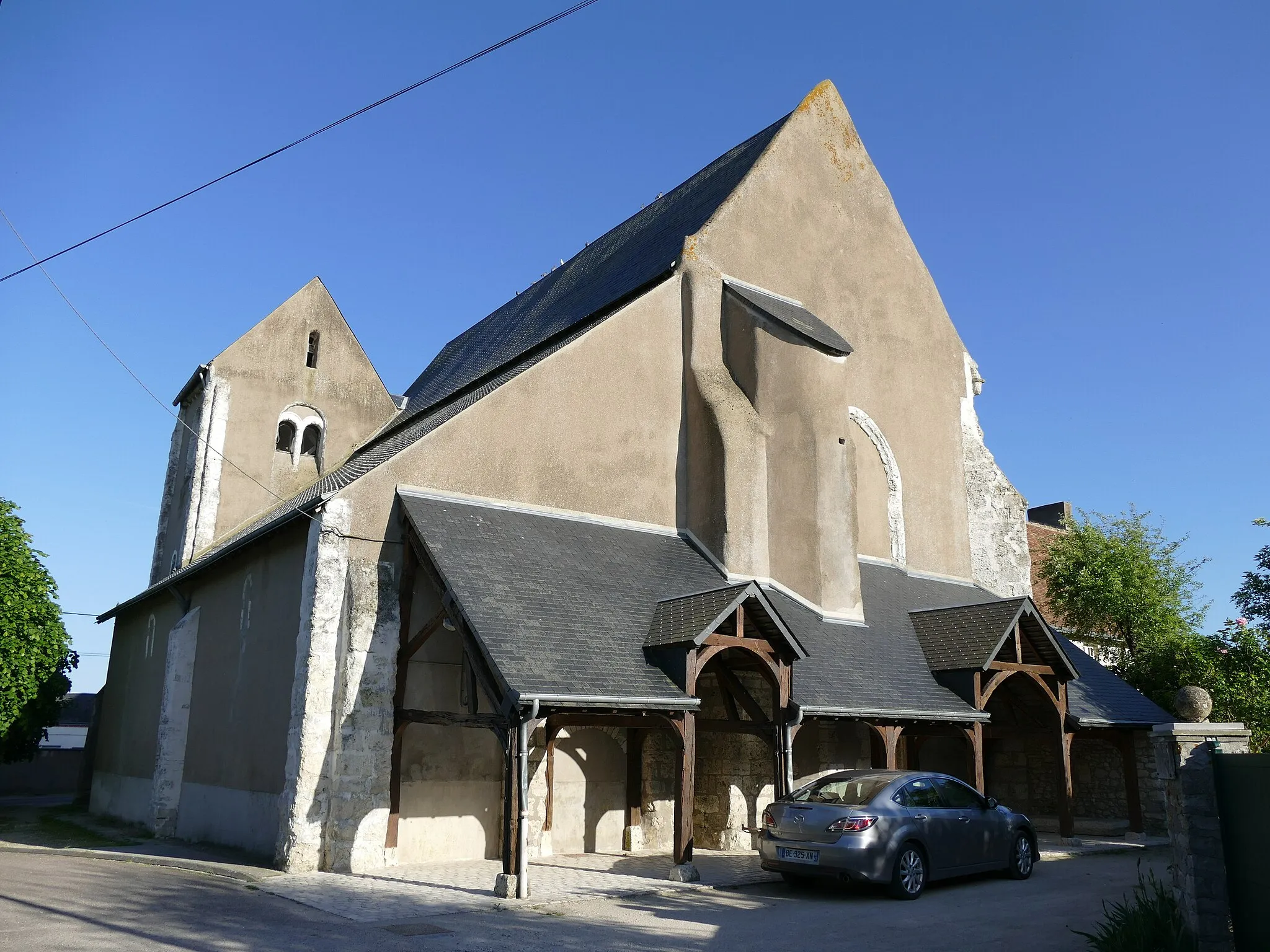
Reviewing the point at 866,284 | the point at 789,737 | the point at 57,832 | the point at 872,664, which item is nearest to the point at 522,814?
the point at 789,737

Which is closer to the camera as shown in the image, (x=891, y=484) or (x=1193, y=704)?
(x=1193, y=704)

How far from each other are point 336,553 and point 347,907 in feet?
14.8

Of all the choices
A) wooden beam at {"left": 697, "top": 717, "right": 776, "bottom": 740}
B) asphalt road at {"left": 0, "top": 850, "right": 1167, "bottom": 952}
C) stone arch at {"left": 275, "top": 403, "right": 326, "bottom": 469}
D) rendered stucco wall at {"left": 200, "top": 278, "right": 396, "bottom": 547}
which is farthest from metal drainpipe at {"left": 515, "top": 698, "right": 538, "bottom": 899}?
stone arch at {"left": 275, "top": 403, "right": 326, "bottom": 469}

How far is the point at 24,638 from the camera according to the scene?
20266mm

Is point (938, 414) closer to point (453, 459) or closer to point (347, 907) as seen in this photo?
point (453, 459)

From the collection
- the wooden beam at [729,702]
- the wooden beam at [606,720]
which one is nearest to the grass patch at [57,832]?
the wooden beam at [606,720]

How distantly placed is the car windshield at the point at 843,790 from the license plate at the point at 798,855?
1.81ft

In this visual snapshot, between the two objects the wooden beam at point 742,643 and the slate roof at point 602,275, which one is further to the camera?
the slate roof at point 602,275

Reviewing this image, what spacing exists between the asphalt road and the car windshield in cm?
97

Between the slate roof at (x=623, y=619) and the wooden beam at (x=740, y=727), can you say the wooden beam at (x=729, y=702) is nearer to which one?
the wooden beam at (x=740, y=727)

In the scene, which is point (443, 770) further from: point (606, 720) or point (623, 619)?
Result: point (623, 619)

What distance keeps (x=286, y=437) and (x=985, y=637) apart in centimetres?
1598

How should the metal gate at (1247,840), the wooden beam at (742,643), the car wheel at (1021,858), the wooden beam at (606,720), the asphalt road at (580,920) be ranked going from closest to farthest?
the metal gate at (1247,840) → the asphalt road at (580,920) → the car wheel at (1021,858) → the wooden beam at (606,720) → the wooden beam at (742,643)

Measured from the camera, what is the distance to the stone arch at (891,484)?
1902 centimetres
